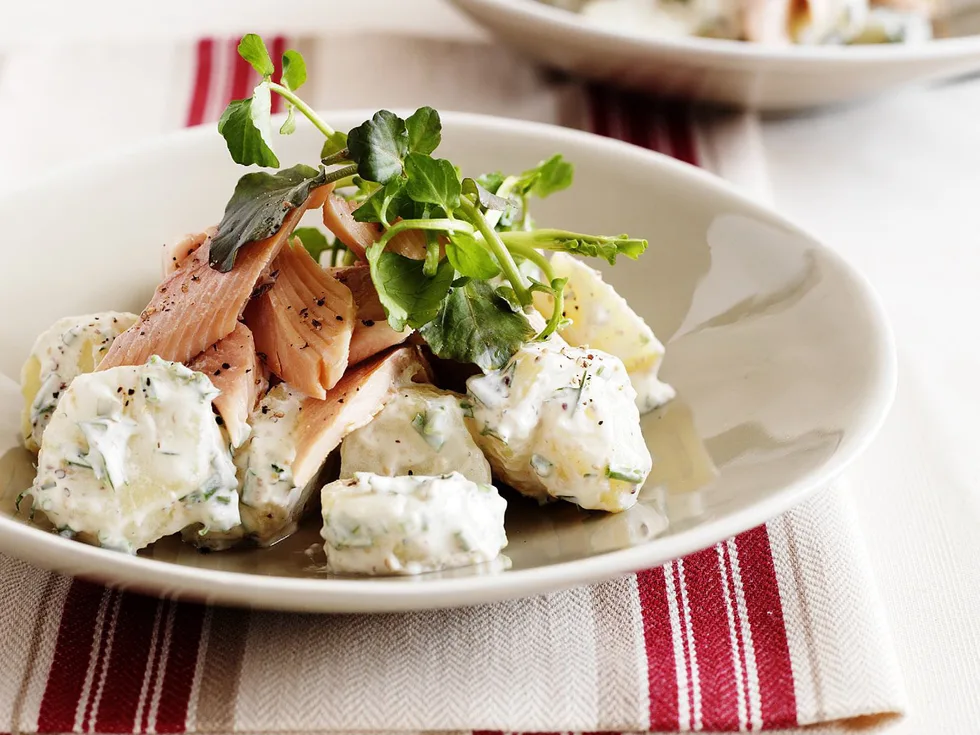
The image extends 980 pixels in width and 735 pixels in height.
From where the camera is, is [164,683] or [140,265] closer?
[164,683]

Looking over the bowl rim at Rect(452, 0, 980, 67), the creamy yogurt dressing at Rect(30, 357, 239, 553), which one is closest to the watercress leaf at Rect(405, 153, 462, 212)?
the creamy yogurt dressing at Rect(30, 357, 239, 553)

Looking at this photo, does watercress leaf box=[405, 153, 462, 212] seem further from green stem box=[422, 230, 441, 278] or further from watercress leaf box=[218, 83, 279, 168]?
watercress leaf box=[218, 83, 279, 168]

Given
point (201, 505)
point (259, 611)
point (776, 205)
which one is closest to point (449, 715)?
point (259, 611)

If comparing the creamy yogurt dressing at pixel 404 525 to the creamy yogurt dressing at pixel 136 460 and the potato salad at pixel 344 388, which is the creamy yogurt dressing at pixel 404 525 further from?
the creamy yogurt dressing at pixel 136 460

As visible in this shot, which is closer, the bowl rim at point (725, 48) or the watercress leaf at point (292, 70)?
the watercress leaf at point (292, 70)

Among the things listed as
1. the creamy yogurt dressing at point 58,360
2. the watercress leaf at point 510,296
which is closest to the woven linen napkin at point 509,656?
the creamy yogurt dressing at point 58,360

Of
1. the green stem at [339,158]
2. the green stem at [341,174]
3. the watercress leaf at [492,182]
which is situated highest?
the green stem at [339,158]

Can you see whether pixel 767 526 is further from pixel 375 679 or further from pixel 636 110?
pixel 636 110
